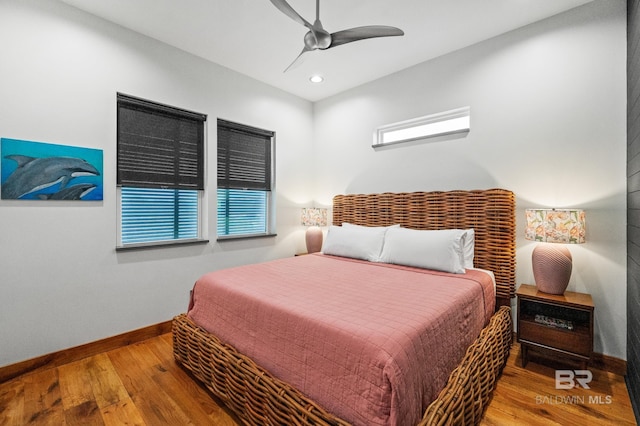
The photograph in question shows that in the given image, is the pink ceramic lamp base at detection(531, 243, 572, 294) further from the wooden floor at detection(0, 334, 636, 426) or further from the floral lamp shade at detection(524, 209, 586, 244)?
the wooden floor at detection(0, 334, 636, 426)

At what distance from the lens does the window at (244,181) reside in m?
3.44

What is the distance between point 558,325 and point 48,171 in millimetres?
4024

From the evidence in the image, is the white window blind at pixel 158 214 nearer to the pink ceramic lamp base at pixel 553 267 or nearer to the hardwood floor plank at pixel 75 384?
the hardwood floor plank at pixel 75 384

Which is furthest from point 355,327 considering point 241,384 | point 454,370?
point 241,384

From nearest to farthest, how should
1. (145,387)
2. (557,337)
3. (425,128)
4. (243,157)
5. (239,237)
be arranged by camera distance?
(145,387) < (557,337) < (425,128) < (239,237) < (243,157)

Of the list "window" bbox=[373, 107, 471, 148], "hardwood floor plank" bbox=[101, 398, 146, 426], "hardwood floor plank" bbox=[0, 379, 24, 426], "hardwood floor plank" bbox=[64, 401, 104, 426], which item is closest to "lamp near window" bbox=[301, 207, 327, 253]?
"window" bbox=[373, 107, 471, 148]

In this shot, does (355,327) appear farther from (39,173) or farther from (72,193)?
(39,173)

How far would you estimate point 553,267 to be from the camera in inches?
Answer: 86.2

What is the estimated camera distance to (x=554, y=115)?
2441 mm

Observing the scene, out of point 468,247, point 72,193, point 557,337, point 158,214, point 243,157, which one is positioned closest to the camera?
point 557,337

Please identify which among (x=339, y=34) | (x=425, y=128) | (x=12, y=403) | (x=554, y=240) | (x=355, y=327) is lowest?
(x=12, y=403)

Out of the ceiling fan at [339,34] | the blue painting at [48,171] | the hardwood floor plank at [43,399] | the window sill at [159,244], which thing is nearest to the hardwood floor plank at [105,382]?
the hardwood floor plank at [43,399]

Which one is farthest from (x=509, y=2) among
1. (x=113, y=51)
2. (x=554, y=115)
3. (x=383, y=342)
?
(x=113, y=51)

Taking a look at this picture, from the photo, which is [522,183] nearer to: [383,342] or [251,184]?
[383,342]
